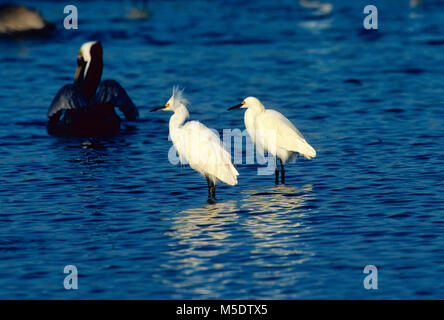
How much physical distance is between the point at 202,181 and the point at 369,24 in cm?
1844

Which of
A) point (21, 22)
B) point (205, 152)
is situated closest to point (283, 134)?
point (205, 152)

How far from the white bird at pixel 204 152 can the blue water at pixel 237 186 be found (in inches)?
16.3

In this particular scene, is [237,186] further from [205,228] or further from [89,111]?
[89,111]

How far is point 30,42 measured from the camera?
98.3 feet

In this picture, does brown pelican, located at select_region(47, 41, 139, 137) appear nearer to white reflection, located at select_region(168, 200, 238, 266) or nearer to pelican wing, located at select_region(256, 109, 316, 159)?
pelican wing, located at select_region(256, 109, 316, 159)

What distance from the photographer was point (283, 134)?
44.6 ft

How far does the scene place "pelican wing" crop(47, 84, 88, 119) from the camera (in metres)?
17.5

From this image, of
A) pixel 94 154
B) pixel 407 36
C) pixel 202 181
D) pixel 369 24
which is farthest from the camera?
pixel 369 24

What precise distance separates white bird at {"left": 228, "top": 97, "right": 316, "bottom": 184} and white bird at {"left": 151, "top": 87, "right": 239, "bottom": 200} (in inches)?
46.9

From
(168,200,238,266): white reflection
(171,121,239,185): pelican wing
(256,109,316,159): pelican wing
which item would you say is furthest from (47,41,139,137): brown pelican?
(168,200,238,266): white reflection

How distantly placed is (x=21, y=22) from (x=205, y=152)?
19.7 meters

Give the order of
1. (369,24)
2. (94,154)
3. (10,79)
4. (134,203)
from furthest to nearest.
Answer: (369,24)
(10,79)
(94,154)
(134,203)

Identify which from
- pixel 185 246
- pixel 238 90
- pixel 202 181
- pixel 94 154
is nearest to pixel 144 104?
pixel 238 90

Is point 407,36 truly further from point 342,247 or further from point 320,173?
point 342,247
